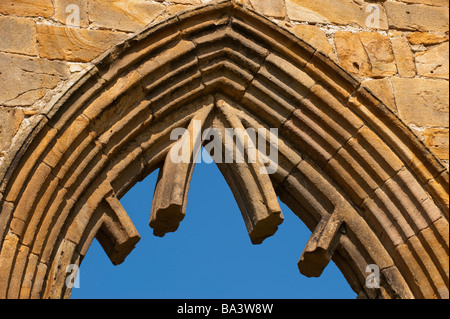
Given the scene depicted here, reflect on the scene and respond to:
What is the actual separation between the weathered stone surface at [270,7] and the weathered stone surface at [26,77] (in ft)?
4.73

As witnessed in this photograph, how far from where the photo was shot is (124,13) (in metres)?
6.87

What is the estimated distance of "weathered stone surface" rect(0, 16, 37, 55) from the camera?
6531mm

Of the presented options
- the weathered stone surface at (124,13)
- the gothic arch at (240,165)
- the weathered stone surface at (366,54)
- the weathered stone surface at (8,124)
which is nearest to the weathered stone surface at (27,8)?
the weathered stone surface at (124,13)

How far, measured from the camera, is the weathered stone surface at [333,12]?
282 inches

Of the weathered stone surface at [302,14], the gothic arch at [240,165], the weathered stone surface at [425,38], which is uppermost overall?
the weathered stone surface at [302,14]

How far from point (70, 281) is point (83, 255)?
0.73 ft

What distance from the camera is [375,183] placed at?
6.70 m

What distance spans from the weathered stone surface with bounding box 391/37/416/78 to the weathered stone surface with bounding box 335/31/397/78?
38 mm

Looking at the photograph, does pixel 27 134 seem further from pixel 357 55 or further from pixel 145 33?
pixel 357 55

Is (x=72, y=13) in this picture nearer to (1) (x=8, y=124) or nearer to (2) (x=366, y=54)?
(1) (x=8, y=124)

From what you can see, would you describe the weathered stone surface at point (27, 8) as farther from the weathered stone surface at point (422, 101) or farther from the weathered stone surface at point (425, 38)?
the weathered stone surface at point (425, 38)

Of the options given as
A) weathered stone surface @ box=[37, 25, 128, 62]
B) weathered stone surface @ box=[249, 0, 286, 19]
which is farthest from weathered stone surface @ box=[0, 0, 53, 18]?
weathered stone surface @ box=[249, 0, 286, 19]

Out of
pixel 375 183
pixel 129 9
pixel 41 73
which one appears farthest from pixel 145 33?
pixel 375 183

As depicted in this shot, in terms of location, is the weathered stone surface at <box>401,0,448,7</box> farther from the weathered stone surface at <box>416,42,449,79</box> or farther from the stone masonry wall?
the weathered stone surface at <box>416,42,449,79</box>
